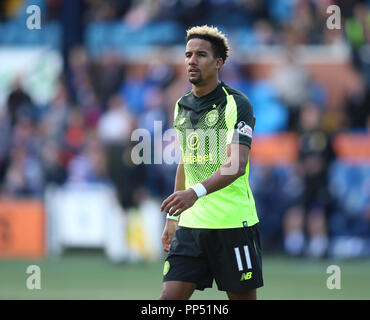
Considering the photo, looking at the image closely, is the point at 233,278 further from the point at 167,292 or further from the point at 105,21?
the point at 105,21

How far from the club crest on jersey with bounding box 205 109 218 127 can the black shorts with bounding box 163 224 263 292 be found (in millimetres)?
775

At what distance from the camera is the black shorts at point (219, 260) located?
5719mm

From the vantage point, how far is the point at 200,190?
17.7 ft

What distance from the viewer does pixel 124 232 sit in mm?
12898

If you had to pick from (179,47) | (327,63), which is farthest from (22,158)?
(327,63)

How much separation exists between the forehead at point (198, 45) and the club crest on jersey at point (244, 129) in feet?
2.03

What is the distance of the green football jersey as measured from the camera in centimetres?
579

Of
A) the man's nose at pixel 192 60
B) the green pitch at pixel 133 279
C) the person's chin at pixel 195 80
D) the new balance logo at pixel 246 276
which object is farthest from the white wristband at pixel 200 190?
the green pitch at pixel 133 279

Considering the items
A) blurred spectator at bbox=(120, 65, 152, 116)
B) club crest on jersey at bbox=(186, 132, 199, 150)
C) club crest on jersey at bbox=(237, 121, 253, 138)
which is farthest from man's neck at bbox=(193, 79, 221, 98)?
blurred spectator at bbox=(120, 65, 152, 116)

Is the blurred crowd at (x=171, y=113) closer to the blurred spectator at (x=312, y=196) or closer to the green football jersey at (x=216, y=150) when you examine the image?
the blurred spectator at (x=312, y=196)

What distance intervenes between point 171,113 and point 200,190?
8484 mm

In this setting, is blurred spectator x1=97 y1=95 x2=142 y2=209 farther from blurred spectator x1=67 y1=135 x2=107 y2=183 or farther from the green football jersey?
the green football jersey

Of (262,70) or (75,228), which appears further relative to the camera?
(262,70)

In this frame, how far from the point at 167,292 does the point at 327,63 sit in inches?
375
